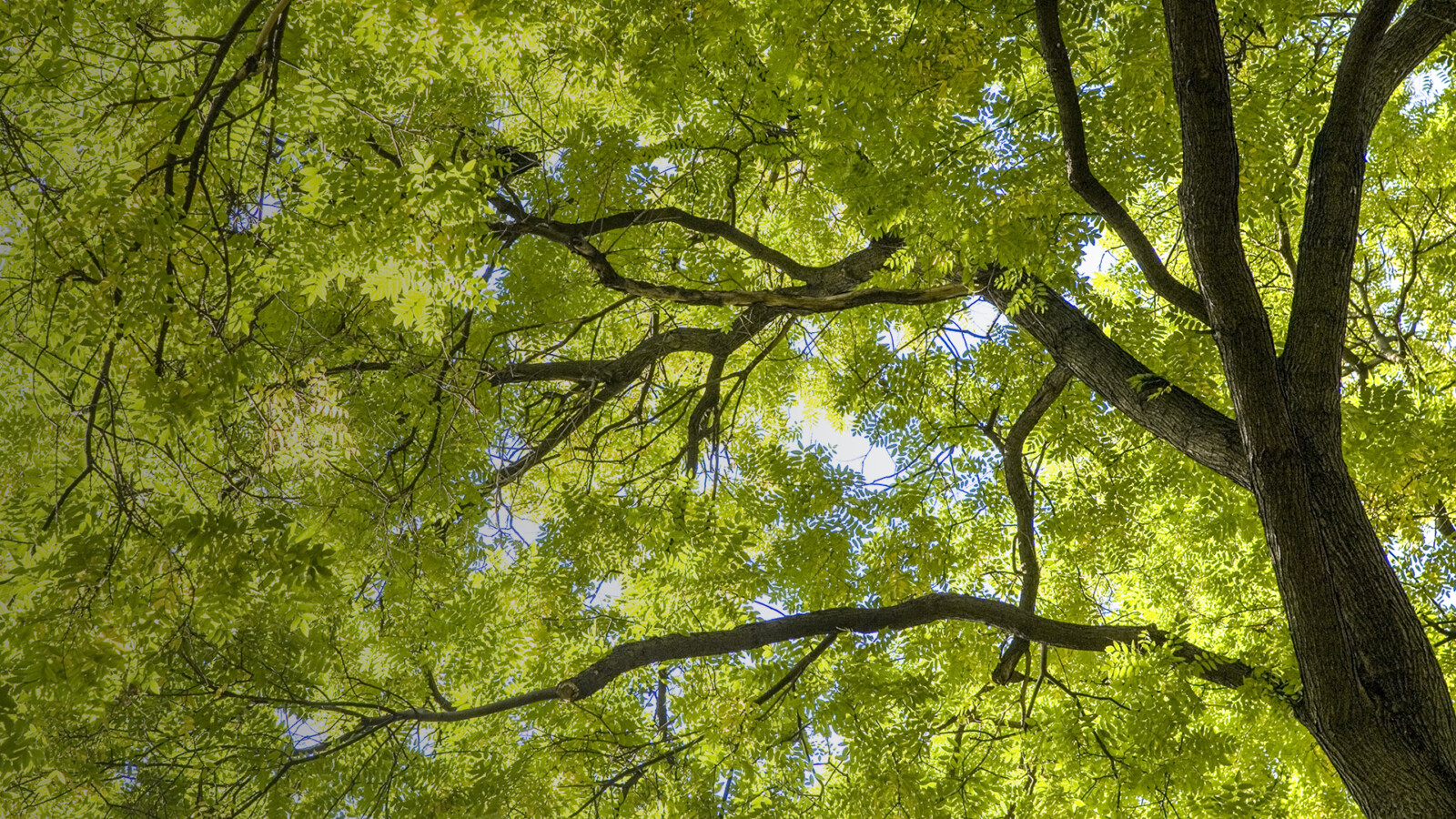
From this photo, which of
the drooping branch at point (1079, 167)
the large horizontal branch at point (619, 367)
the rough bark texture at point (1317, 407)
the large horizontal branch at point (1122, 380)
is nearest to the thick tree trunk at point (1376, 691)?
the rough bark texture at point (1317, 407)

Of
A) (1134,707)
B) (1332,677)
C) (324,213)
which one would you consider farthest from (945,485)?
(324,213)

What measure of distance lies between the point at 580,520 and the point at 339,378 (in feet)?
6.28

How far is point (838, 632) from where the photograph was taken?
5039mm

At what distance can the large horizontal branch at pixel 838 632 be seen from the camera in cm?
401

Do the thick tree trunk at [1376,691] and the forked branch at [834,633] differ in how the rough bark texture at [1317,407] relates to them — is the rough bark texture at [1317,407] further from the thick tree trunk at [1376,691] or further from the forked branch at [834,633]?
the forked branch at [834,633]

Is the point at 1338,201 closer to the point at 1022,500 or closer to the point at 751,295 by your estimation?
the point at 751,295

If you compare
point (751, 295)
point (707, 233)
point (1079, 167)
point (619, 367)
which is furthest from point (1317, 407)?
point (619, 367)

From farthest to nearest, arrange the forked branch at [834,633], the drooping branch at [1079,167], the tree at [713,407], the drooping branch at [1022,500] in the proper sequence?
1. the drooping branch at [1022,500]
2. the forked branch at [834,633]
3. the drooping branch at [1079,167]
4. the tree at [713,407]

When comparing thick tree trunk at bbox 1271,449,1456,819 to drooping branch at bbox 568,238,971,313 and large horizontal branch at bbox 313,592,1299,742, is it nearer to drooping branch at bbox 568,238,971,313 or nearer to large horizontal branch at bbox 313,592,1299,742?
large horizontal branch at bbox 313,592,1299,742

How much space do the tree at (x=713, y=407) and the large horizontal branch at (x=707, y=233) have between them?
1.4 inches

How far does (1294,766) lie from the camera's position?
5.39 metres

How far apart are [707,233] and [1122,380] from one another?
2.40 metres

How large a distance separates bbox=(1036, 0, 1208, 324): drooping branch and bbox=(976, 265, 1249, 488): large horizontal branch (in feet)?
1.32

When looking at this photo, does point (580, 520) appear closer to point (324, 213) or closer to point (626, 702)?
point (626, 702)
